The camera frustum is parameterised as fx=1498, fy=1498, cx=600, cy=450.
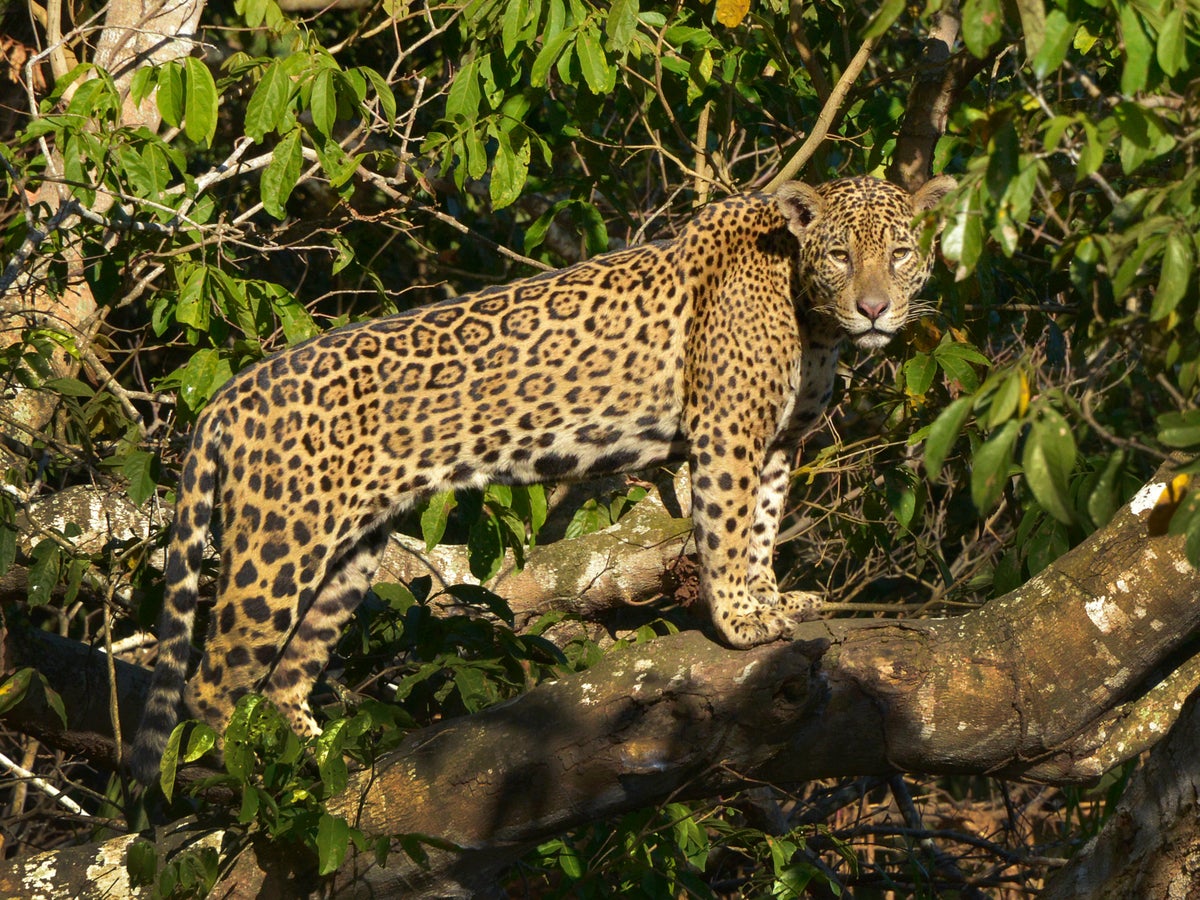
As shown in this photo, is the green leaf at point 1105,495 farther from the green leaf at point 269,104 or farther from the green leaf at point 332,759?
the green leaf at point 269,104

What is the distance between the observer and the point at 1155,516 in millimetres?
3619

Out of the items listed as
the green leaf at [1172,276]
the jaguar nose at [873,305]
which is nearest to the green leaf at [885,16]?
the green leaf at [1172,276]

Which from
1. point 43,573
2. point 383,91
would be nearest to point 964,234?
point 383,91

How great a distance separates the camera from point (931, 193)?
6738 mm

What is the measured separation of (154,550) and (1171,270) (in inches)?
221

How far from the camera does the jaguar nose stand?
657 cm

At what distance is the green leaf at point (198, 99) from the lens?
629cm

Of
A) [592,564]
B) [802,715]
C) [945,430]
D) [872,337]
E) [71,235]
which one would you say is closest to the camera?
[945,430]

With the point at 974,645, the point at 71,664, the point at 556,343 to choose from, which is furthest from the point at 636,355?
the point at 71,664

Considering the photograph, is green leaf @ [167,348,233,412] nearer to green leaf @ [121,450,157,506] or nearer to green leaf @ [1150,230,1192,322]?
green leaf @ [121,450,157,506]

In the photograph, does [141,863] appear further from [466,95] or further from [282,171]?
[466,95]

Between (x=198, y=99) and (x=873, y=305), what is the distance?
3023 mm

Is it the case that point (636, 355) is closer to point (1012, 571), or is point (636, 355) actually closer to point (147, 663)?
→ point (1012, 571)

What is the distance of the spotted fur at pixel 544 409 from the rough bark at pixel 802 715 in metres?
0.96
